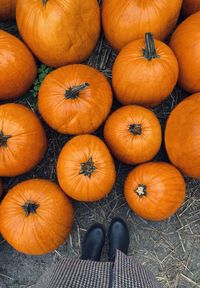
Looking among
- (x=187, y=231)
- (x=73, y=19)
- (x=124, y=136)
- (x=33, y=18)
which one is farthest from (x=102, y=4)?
(x=187, y=231)

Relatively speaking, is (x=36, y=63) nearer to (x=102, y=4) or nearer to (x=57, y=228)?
(x=102, y=4)

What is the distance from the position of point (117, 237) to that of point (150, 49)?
1.23 metres

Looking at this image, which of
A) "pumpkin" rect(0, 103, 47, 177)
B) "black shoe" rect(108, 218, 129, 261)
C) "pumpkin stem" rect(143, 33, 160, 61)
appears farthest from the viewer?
"black shoe" rect(108, 218, 129, 261)

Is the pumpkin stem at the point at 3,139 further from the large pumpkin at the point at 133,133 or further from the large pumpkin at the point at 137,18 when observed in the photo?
the large pumpkin at the point at 137,18

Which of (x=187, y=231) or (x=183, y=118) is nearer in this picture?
(x=183, y=118)

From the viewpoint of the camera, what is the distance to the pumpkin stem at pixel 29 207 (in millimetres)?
1910

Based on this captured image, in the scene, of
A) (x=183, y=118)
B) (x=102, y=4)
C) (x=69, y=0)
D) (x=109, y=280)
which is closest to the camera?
(x=109, y=280)

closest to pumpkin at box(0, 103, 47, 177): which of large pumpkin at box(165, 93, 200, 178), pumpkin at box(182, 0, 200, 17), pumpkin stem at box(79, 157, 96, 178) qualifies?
pumpkin stem at box(79, 157, 96, 178)

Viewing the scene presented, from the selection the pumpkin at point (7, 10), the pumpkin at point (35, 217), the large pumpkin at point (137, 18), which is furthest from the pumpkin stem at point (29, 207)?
the pumpkin at point (7, 10)

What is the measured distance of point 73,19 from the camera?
6.38 feet

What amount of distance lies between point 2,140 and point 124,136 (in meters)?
0.71

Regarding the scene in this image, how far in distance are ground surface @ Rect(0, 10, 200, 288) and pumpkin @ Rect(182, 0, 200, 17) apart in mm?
553

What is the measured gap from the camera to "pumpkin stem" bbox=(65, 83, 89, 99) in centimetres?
183

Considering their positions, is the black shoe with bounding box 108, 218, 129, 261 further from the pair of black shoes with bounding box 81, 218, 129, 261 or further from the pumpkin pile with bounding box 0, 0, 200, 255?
the pumpkin pile with bounding box 0, 0, 200, 255
